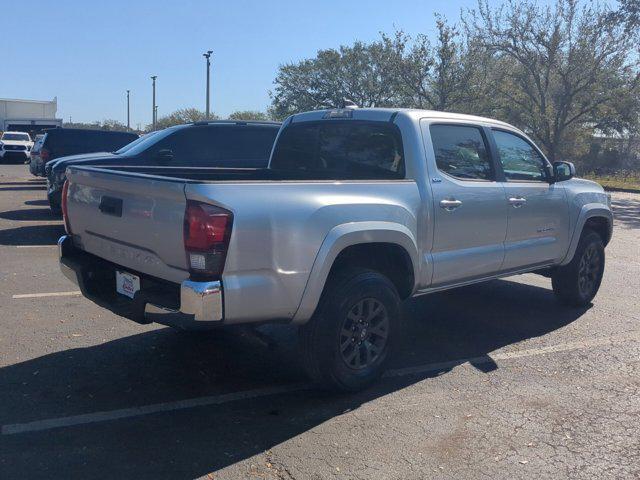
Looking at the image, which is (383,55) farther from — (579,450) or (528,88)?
(579,450)

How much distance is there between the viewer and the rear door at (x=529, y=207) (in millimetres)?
6172

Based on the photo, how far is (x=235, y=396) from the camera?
4688mm

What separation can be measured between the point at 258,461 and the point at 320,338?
0.99 m

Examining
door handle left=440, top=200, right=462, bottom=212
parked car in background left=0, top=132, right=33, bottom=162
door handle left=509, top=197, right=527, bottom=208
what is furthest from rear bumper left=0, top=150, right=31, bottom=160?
door handle left=440, top=200, right=462, bottom=212

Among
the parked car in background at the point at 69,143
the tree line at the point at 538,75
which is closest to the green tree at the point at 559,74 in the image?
the tree line at the point at 538,75

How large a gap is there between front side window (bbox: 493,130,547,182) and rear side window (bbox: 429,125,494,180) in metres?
0.27

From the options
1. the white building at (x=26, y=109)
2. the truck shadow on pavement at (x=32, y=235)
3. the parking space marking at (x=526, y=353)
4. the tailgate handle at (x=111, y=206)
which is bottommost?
the parking space marking at (x=526, y=353)

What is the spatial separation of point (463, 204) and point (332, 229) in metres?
1.60

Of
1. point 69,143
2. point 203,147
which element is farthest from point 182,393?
point 69,143

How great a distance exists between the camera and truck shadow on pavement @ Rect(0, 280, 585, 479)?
3725 millimetres

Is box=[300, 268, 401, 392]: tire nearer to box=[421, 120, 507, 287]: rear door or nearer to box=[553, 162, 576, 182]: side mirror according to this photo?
box=[421, 120, 507, 287]: rear door

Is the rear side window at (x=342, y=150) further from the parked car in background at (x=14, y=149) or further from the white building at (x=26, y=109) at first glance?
the white building at (x=26, y=109)

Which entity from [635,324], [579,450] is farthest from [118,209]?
[635,324]

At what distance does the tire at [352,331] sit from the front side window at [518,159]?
2.15 meters
